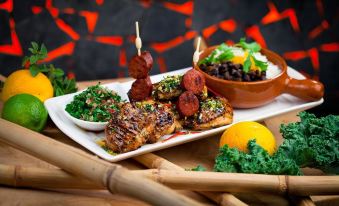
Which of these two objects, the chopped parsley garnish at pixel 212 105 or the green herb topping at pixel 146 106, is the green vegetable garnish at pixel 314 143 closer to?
the chopped parsley garnish at pixel 212 105

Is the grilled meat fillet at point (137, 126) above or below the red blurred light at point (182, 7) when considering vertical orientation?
below

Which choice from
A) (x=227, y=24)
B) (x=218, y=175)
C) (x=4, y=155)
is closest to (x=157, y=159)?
(x=218, y=175)

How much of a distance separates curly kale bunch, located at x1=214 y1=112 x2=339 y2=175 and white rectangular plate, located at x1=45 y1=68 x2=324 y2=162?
27 cm

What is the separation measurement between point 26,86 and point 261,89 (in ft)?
3.86

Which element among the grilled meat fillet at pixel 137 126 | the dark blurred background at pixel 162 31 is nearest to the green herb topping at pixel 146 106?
the grilled meat fillet at pixel 137 126

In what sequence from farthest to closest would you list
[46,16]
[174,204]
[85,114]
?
[46,16], [85,114], [174,204]

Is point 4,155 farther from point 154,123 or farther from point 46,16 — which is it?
point 46,16

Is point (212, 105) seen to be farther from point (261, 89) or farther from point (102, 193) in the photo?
point (102, 193)

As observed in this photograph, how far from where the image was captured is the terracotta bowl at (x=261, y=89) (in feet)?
8.51

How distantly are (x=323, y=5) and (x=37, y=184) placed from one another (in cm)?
278

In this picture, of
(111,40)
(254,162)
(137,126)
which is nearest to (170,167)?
(137,126)

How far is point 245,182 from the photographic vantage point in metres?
1.91

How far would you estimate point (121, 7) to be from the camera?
12.2 ft

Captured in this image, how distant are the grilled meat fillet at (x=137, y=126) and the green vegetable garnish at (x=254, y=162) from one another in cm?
32
